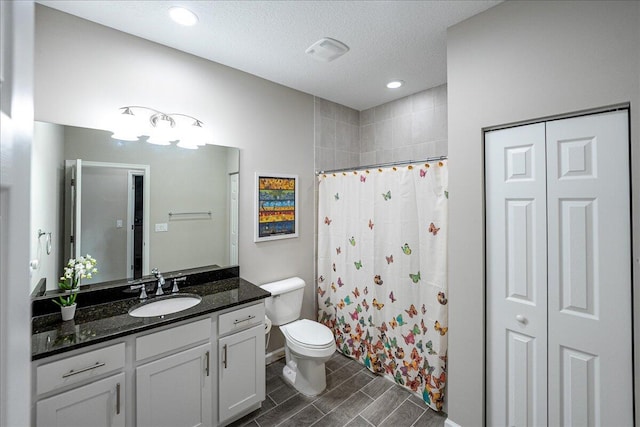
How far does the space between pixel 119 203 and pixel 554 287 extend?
2648 mm

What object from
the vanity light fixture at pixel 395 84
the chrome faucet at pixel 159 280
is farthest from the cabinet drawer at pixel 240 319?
the vanity light fixture at pixel 395 84

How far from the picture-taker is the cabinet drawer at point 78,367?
4.09 ft

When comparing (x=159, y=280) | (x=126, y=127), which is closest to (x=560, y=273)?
(x=159, y=280)

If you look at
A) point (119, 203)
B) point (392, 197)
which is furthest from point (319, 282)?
point (119, 203)

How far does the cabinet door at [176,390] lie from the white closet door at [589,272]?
196 cm

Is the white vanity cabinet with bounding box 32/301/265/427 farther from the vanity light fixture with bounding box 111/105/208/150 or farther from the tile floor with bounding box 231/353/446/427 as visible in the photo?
the vanity light fixture with bounding box 111/105/208/150

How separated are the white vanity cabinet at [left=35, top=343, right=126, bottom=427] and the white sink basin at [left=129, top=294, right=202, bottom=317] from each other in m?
0.38

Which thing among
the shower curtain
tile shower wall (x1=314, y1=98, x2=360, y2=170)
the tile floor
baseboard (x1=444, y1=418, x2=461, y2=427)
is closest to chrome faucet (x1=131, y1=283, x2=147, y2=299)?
the tile floor

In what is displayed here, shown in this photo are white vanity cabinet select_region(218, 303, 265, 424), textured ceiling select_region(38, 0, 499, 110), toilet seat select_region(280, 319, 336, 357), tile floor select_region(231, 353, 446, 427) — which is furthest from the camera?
toilet seat select_region(280, 319, 336, 357)

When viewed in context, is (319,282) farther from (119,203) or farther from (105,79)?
(105,79)

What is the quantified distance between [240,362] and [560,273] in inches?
76.8

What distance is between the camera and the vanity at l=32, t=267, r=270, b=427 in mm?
1300

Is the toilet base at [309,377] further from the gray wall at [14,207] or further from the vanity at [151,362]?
the gray wall at [14,207]

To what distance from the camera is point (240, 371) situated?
1875 mm
